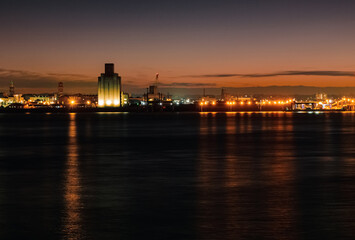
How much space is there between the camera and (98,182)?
19.2 metres

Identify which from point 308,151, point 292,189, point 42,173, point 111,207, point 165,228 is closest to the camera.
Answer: point 165,228

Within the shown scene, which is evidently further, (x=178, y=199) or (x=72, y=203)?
(x=178, y=199)

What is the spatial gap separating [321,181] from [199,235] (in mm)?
9404

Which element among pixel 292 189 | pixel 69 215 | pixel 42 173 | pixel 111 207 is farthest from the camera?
pixel 42 173

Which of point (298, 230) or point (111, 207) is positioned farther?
point (111, 207)

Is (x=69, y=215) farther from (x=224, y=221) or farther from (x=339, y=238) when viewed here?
(x=339, y=238)

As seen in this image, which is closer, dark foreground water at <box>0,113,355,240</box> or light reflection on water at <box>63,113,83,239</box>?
light reflection on water at <box>63,113,83,239</box>

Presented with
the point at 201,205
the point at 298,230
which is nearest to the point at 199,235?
the point at 298,230

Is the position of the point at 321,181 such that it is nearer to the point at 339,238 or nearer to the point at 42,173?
the point at 339,238

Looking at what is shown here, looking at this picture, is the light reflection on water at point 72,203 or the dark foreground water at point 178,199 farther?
the dark foreground water at point 178,199

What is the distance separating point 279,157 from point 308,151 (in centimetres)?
Answer: 530

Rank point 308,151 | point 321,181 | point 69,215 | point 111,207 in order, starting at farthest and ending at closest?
point 308,151, point 321,181, point 111,207, point 69,215

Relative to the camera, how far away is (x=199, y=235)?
36.1 ft

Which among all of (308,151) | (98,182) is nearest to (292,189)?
(98,182)
